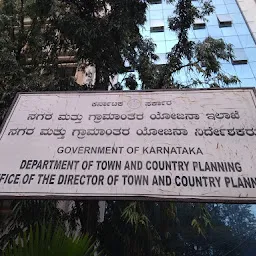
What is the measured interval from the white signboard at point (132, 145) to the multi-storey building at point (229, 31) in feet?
39.6

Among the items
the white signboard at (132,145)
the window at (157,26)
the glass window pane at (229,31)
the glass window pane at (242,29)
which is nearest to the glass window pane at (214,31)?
the glass window pane at (229,31)

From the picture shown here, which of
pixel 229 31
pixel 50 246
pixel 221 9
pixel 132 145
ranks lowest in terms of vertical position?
pixel 50 246

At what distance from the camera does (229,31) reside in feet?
56.0

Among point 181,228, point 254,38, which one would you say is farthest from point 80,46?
point 254,38

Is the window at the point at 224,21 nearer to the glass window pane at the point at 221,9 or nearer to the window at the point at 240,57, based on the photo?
the glass window pane at the point at 221,9

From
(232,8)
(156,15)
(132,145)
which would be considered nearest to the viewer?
(132,145)

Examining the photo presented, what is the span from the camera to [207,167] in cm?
259

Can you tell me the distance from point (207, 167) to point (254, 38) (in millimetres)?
15738

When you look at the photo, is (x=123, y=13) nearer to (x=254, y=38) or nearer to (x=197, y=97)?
(x=197, y=97)

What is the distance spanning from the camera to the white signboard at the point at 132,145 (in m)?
2.48

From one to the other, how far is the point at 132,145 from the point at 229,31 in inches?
637

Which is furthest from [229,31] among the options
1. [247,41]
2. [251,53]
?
[251,53]

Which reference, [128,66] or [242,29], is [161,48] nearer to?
[242,29]

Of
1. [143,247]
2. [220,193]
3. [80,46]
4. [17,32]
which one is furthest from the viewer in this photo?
[17,32]
